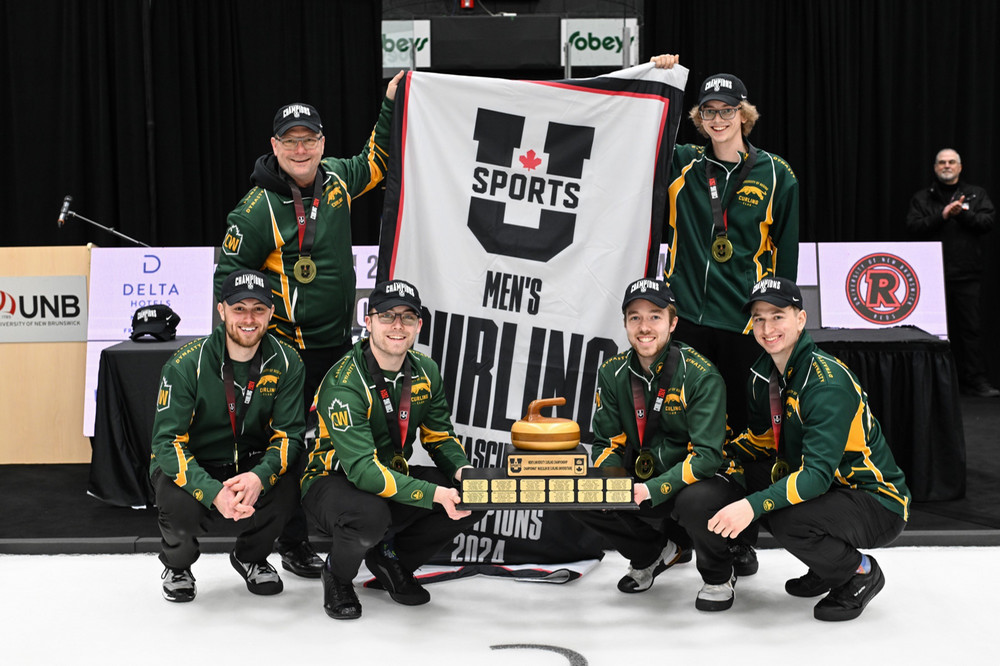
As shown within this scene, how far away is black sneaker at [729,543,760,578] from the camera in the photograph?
3287 mm

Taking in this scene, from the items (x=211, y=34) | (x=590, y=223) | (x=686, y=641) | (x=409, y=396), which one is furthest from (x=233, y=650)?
(x=211, y=34)

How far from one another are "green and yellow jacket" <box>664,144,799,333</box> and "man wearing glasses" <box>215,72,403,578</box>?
1090mm

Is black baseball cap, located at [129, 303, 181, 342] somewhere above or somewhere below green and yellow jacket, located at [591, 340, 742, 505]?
above

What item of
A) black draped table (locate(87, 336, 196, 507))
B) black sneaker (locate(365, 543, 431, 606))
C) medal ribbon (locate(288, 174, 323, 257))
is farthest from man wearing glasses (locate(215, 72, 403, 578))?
black draped table (locate(87, 336, 196, 507))

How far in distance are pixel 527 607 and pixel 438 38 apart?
372cm

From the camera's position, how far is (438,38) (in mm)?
5750

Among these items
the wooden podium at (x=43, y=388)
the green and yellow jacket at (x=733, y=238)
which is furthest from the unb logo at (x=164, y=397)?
the wooden podium at (x=43, y=388)

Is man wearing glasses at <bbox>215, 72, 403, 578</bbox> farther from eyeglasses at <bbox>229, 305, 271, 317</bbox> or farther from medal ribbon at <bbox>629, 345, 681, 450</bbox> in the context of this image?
medal ribbon at <bbox>629, 345, 681, 450</bbox>

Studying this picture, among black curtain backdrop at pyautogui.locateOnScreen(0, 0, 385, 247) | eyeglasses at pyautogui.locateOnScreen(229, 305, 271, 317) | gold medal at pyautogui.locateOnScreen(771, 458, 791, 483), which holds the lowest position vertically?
gold medal at pyautogui.locateOnScreen(771, 458, 791, 483)

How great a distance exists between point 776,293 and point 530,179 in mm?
933

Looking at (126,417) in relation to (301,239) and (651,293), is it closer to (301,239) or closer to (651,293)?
(301,239)

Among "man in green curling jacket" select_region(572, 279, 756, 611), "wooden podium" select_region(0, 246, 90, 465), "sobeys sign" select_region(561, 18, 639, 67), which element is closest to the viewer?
"man in green curling jacket" select_region(572, 279, 756, 611)

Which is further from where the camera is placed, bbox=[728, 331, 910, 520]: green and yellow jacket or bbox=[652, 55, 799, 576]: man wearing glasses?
bbox=[652, 55, 799, 576]: man wearing glasses

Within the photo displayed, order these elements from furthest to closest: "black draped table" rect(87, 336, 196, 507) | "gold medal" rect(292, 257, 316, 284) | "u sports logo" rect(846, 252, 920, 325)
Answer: "u sports logo" rect(846, 252, 920, 325)
"black draped table" rect(87, 336, 196, 507)
"gold medal" rect(292, 257, 316, 284)
